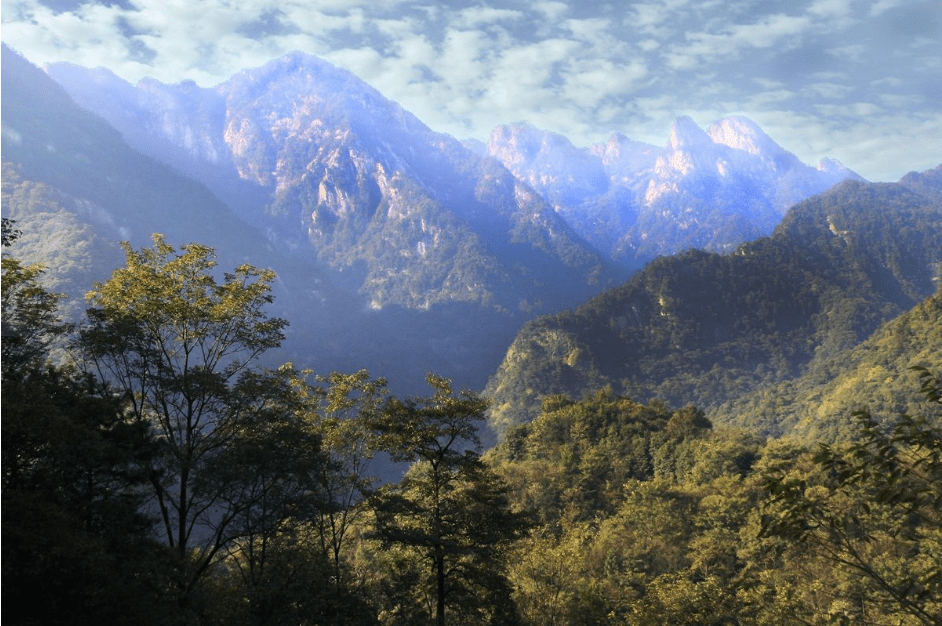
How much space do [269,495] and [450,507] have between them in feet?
20.3

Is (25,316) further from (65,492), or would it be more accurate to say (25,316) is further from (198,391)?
(65,492)

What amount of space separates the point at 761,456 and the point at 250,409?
170ft

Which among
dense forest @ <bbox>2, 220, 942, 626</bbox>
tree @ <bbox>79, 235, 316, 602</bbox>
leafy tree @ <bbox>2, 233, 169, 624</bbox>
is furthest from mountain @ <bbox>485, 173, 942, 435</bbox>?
leafy tree @ <bbox>2, 233, 169, 624</bbox>

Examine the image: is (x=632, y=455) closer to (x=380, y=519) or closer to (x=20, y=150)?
(x=380, y=519)

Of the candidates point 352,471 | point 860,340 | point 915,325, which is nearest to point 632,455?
point 352,471

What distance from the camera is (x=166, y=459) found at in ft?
51.2

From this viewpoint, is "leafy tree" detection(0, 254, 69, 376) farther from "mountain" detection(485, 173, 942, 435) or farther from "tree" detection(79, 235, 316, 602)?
"mountain" detection(485, 173, 942, 435)

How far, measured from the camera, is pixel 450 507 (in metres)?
19.7

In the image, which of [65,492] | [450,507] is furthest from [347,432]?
[65,492]

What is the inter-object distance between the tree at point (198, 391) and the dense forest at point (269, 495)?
0.25 feet

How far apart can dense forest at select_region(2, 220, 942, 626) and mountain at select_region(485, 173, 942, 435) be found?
398 ft

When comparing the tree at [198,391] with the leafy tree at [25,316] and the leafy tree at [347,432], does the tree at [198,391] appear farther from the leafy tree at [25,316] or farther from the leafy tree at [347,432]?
the leafy tree at [347,432]

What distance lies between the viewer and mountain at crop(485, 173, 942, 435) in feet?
497

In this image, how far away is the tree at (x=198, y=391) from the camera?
1576 centimetres
